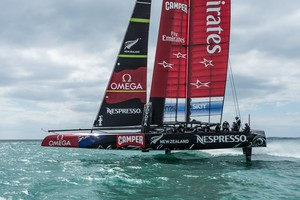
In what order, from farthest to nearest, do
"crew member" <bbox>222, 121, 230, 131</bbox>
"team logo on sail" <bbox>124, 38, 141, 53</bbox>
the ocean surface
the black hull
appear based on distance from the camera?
"team logo on sail" <bbox>124, 38, 141, 53</bbox>
"crew member" <bbox>222, 121, 230, 131</bbox>
the black hull
the ocean surface

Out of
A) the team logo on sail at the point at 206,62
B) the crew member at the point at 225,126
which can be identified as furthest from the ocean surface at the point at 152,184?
the team logo on sail at the point at 206,62

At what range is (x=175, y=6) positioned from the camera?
18.5 metres

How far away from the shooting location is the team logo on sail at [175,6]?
1822 centimetres

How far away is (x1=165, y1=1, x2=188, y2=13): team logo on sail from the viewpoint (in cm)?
1822

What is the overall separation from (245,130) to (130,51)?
7.35 meters

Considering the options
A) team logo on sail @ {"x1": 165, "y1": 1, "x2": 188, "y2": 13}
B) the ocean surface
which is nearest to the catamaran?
team logo on sail @ {"x1": 165, "y1": 1, "x2": 188, "y2": 13}

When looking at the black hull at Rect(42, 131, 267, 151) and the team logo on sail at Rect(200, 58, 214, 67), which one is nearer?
the black hull at Rect(42, 131, 267, 151)

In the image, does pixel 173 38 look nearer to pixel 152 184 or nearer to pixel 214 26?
pixel 214 26

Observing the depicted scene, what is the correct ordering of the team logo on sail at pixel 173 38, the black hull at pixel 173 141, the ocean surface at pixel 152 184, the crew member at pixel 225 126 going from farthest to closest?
the team logo on sail at pixel 173 38, the crew member at pixel 225 126, the black hull at pixel 173 141, the ocean surface at pixel 152 184

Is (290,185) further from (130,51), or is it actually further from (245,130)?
(130,51)

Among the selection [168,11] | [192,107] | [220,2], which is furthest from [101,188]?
[220,2]

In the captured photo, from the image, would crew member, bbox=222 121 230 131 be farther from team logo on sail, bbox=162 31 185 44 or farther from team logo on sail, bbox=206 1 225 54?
team logo on sail, bbox=162 31 185 44

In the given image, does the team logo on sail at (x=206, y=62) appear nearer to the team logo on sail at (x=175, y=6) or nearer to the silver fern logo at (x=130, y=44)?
the team logo on sail at (x=175, y=6)

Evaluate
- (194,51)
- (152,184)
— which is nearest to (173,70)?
(194,51)
